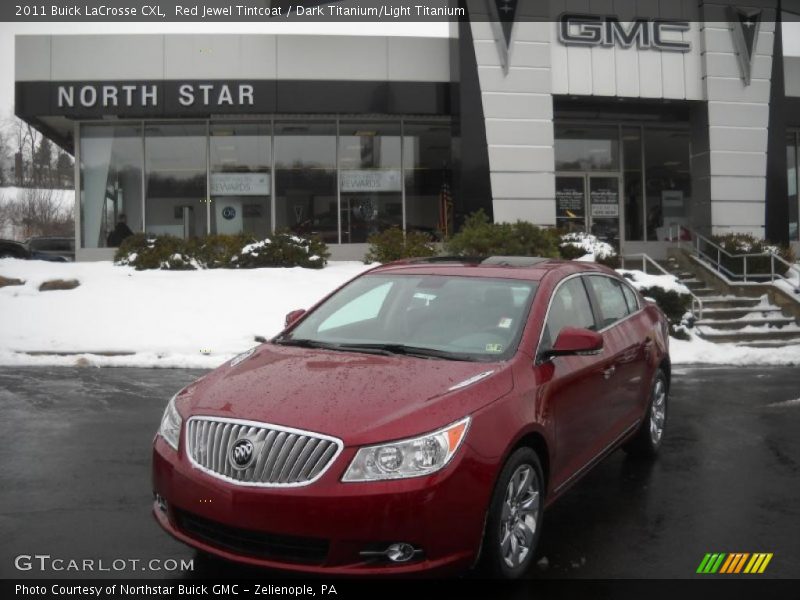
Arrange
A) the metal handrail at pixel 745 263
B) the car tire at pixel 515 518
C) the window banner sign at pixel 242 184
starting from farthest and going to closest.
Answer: the window banner sign at pixel 242 184
the metal handrail at pixel 745 263
the car tire at pixel 515 518

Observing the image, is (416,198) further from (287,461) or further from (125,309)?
(287,461)

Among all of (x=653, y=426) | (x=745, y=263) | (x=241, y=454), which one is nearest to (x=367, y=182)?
(x=745, y=263)

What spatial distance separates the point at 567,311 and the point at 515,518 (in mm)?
1571

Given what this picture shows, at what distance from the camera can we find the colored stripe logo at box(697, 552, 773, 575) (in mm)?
4039

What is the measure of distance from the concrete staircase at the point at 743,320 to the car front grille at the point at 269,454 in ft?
37.8

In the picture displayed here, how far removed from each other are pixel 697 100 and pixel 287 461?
59.7 feet

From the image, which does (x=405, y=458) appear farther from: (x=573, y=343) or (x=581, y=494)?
(x=581, y=494)

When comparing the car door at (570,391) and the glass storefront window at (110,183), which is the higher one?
the glass storefront window at (110,183)

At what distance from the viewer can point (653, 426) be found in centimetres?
621

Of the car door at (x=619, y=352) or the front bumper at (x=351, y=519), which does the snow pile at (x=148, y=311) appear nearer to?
the car door at (x=619, y=352)

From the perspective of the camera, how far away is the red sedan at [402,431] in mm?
3324

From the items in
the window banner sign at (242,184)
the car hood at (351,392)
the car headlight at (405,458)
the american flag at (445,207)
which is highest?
the window banner sign at (242,184)

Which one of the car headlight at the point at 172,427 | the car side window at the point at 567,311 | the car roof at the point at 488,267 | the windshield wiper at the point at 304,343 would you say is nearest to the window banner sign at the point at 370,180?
the car roof at the point at 488,267

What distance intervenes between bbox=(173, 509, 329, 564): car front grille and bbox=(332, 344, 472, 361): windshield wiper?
50.9 inches
